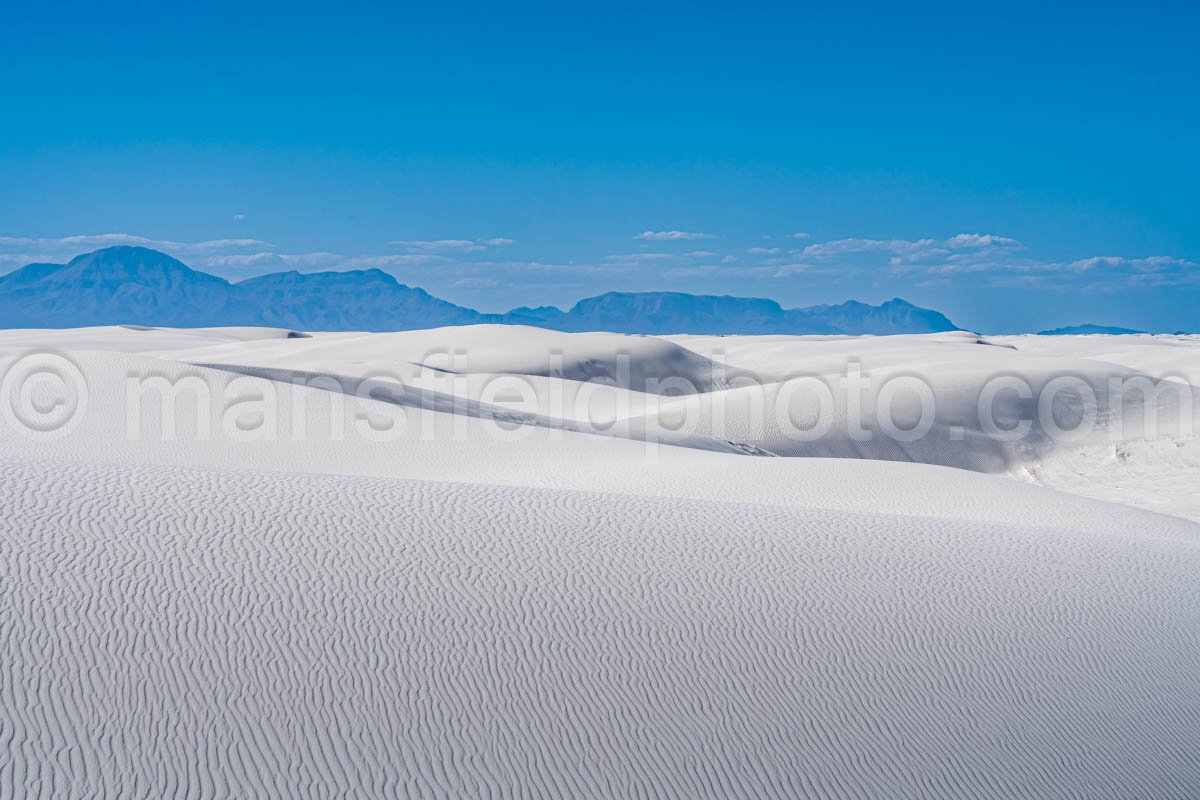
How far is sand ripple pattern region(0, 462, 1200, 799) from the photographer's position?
3098 mm

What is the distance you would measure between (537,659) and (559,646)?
0.13 m

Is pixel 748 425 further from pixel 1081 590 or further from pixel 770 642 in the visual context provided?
pixel 770 642

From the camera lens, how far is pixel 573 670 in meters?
3.63

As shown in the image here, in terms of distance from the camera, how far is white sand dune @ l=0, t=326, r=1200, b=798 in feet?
10.2

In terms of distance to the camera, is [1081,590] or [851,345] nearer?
[1081,590]

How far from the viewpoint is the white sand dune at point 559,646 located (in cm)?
312

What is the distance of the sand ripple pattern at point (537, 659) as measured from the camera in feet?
10.2

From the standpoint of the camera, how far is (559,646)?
12.3 ft

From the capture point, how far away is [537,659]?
3.65m

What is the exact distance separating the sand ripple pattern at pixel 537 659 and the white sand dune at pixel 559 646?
12mm

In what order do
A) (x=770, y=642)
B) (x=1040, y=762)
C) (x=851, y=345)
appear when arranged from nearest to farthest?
(x=1040, y=762) < (x=770, y=642) < (x=851, y=345)

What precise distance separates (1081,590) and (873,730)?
6.64 ft

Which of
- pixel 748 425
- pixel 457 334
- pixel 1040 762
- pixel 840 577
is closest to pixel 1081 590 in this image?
pixel 840 577

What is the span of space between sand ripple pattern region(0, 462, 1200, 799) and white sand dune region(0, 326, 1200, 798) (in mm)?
12
